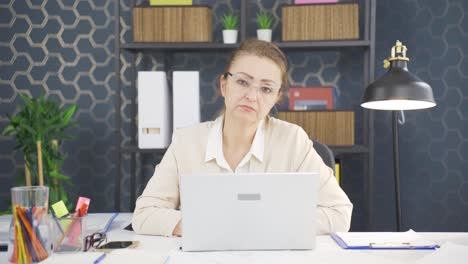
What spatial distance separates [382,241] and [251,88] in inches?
26.4

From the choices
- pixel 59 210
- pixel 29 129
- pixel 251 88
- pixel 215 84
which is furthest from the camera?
pixel 215 84

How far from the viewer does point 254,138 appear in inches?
72.5

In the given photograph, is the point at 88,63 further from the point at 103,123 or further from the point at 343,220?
the point at 343,220

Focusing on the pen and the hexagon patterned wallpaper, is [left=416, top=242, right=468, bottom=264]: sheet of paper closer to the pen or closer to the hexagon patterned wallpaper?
the pen

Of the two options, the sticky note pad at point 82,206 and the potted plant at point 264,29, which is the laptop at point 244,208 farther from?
the potted plant at point 264,29

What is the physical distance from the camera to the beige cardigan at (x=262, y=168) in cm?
158

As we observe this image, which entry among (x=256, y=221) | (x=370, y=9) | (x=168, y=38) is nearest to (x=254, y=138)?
(x=256, y=221)

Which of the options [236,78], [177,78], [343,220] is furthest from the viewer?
[177,78]

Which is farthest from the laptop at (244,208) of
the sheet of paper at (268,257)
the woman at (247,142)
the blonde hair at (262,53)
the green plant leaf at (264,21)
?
the green plant leaf at (264,21)

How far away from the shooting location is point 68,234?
1281mm

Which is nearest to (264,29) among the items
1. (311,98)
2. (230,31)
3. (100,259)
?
Answer: (230,31)

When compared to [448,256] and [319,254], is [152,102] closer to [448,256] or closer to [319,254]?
[319,254]

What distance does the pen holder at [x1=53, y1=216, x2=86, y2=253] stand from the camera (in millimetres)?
1279

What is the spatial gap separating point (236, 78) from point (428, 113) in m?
1.58
